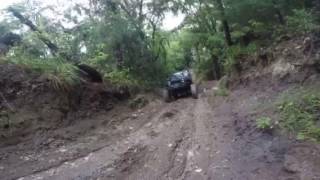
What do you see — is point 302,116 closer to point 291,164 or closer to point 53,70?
point 291,164

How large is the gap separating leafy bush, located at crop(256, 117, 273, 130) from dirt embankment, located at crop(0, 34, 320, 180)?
0.15m

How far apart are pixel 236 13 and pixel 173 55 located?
2738 centimetres

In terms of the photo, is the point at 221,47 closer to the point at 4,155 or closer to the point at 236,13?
the point at 236,13

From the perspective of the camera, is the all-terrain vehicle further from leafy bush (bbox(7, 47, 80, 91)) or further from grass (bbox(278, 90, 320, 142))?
grass (bbox(278, 90, 320, 142))

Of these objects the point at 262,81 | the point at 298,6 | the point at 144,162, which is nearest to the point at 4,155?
the point at 144,162

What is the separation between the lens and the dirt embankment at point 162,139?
7.50 meters

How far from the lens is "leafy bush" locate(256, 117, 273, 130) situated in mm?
9280

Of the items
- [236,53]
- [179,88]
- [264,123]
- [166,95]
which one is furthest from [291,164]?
[236,53]

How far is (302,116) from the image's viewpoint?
29.4 ft

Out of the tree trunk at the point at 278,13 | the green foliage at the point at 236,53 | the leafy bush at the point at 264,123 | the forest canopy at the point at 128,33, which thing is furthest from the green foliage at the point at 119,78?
the leafy bush at the point at 264,123

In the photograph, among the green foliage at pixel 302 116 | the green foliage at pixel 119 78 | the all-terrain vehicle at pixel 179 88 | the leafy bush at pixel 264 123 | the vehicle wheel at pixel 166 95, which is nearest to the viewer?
the green foliage at pixel 302 116

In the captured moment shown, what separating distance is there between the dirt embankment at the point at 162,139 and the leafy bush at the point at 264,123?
0.50 ft

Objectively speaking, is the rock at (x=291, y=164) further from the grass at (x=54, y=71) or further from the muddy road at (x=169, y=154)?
the grass at (x=54, y=71)

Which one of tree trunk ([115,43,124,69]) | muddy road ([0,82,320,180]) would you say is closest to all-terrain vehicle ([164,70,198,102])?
tree trunk ([115,43,124,69])
